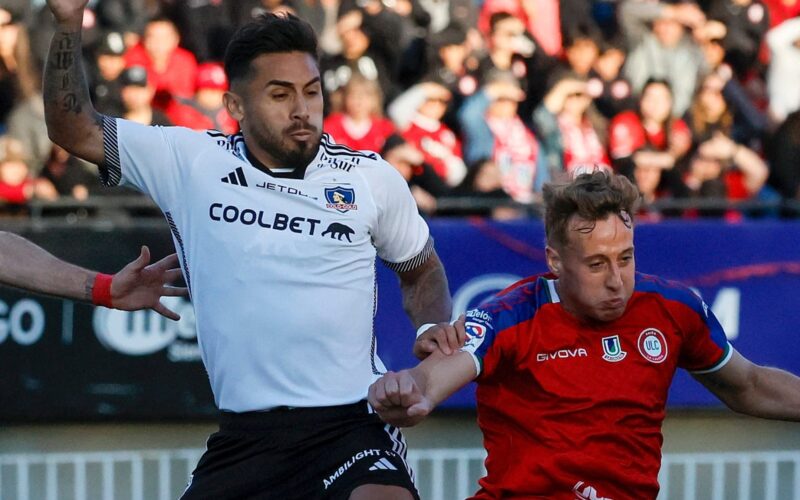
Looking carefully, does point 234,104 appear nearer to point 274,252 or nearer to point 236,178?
point 236,178

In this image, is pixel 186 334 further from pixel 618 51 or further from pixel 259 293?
pixel 618 51

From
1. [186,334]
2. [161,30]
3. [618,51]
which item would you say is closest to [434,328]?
[186,334]

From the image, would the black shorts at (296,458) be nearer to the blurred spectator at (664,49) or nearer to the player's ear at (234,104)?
the player's ear at (234,104)

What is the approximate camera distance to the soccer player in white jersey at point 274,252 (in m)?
5.00

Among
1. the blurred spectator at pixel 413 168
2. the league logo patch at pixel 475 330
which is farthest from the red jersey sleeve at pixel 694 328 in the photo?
the blurred spectator at pixel 413 168

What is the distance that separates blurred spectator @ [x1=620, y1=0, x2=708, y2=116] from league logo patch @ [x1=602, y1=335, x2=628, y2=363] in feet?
24.5

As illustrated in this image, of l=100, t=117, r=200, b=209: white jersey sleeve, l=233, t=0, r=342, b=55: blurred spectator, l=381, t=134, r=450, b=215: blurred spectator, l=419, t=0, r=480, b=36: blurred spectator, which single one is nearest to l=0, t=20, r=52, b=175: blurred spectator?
l=233, t=0, r=342, b=55: blurred spectator

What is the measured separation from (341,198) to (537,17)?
7.98m

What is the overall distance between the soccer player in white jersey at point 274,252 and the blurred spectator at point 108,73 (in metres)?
5.20

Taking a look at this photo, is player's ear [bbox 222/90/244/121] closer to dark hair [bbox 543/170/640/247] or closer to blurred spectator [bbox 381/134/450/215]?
dark hair [bbox 543/170/640/247]

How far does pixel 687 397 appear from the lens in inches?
331

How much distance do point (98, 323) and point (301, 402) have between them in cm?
341

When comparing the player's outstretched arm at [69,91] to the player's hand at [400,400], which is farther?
the player's outstretched arm at [69,91]

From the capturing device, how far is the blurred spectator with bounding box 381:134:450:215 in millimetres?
9891
